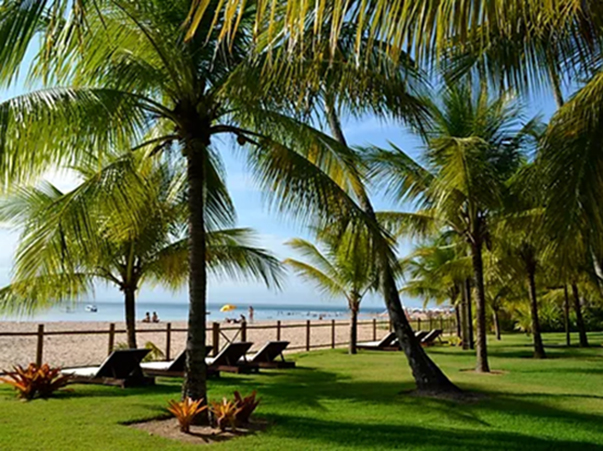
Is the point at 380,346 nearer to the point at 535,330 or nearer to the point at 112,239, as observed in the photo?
the point at 535,330

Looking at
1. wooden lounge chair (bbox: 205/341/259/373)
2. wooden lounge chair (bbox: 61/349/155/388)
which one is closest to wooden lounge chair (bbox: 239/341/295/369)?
wooden lounge chair (bbox: 205/341/259/373)

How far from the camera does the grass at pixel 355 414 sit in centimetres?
630

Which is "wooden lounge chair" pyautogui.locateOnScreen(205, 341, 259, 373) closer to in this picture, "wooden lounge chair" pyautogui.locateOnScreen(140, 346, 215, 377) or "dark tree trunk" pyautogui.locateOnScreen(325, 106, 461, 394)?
"wooden lounge chair" pyautogui.locateOnScreen(140, 346, 215, 377)

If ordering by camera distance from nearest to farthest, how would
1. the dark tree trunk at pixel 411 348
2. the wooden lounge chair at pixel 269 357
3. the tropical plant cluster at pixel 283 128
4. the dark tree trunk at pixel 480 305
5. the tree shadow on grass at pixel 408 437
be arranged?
the tropical plant cluster at pixel 283 128 < the tree shadow on grass at pixel 408 437 < the dark tree trunk at pixel 411 348 < the dark tree trunk at pixel 480 305 < the wooden lounge chair at pixel 269 357

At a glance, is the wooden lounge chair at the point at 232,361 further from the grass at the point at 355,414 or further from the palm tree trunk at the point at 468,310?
the palm tree trunk at the point at 468,310

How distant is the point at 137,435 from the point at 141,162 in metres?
3.83

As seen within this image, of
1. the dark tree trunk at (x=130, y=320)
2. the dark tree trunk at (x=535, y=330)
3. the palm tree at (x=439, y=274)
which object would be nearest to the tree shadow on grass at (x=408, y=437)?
the dark tree trunk at (x=130, y=320)

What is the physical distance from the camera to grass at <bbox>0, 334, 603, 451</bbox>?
6301mm

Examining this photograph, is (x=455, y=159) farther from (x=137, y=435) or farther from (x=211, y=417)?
(x=137, y=435)

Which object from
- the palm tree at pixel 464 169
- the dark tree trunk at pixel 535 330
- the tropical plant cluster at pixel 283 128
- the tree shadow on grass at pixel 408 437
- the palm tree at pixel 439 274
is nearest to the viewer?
the tropical plant cluster at pixel 283 128

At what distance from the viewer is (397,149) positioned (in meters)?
11.4

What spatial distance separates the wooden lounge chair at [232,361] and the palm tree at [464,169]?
4.57 metres

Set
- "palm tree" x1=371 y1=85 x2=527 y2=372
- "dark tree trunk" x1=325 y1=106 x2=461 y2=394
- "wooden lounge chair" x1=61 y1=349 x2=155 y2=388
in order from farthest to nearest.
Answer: "palm tree" x1=371 y1=85 x2=527 y2=372 → "wooden lounge chair" x1=61 y1=349 x2=155 y2=388 → "dark tree trunk" x1=325 y1=106 x2=461 y2=394

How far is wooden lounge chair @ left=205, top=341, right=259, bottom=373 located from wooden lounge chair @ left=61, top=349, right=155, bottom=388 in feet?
7.20
